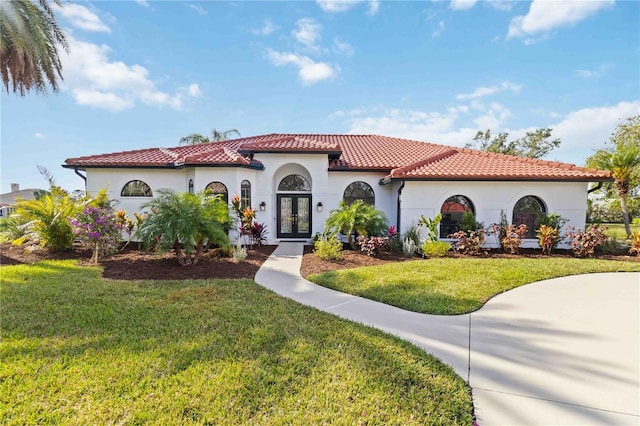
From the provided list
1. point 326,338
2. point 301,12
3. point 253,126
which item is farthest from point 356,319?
point 253,126

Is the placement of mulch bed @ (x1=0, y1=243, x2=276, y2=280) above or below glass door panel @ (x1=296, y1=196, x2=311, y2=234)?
below

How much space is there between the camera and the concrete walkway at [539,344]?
283cm

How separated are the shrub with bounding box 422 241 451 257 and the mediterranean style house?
5.22 feet

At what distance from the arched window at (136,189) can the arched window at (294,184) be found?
6760 mm

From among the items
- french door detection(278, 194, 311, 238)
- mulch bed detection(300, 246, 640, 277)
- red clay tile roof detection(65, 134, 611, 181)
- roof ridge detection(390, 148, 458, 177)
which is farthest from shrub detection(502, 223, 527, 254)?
french door detection(278, 194, 311, 238)

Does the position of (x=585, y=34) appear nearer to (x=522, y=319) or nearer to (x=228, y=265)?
(x=522, y=319)

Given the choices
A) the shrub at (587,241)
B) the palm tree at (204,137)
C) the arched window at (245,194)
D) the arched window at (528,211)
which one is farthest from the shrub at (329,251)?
the palm tree at (204,137)

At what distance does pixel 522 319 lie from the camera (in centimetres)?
500

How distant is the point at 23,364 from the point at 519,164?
56.9ft

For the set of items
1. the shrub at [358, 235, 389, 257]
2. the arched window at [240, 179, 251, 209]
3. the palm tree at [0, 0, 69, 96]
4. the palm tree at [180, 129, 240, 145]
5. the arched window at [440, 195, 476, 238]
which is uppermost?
the palm tree at [180, 129, 240, 145]

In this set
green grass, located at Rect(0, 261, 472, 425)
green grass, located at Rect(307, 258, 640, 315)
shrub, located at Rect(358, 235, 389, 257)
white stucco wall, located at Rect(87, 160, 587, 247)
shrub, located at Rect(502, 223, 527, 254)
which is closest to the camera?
green grass, located at Rect(0, 261, 472, 425)

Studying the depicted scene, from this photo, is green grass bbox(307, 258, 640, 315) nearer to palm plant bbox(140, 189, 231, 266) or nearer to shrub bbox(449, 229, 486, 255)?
shrub bbox(449, 229, 486, 255)

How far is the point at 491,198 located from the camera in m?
12.5

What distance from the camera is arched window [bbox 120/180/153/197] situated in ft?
45.8
